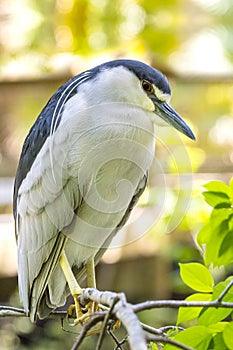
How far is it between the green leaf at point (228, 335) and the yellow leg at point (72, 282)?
49 cm

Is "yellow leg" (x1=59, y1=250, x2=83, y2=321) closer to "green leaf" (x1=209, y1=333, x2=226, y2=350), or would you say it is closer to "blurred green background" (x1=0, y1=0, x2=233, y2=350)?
"green leaf" (x1=209, y1=333, x2=226, y2=350)

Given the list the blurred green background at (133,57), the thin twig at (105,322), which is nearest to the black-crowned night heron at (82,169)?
the thin twig at (105,322)

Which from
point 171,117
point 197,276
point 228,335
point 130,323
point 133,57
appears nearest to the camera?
point 130,323

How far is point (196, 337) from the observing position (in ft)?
2.41

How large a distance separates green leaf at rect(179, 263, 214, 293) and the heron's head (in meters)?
0.42

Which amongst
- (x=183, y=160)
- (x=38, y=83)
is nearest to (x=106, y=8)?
(x=38, y=83)

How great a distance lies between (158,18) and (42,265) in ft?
9.41

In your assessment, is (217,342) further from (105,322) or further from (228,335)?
(105,322)

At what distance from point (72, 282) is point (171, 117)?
0.36m

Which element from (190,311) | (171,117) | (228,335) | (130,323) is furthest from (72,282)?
(130,323)

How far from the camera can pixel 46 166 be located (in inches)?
49.9

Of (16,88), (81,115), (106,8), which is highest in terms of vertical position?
(81,115)

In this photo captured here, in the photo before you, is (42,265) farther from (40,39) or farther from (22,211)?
(40,39)

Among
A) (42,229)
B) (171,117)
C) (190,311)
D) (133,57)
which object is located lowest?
(133,57)
